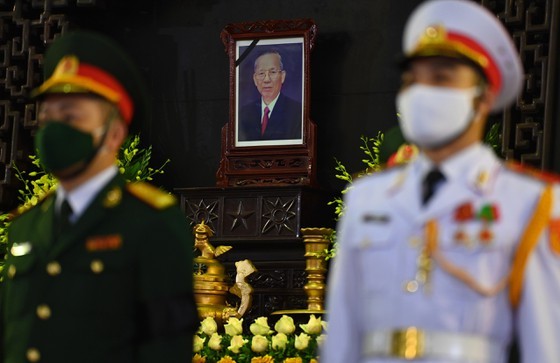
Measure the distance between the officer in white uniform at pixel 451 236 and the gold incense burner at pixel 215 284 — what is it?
10.6ft

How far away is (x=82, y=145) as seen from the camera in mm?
2828

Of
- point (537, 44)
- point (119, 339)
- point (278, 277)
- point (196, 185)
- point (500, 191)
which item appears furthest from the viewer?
point (196, 185)

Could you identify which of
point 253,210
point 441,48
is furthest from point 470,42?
point 253,210

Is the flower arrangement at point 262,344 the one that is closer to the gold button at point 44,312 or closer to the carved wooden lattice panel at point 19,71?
the carved wooden lattice panel at point 19,71

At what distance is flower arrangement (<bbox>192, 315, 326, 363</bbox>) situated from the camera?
16.8 feet

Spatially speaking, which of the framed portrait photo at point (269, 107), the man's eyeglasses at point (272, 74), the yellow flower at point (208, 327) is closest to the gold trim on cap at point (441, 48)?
the yellow flower at point (208, 327)

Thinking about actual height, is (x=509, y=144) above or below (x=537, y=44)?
below

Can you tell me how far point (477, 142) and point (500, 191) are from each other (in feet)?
0.35

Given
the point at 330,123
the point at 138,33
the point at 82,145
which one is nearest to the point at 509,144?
the point at 330,123

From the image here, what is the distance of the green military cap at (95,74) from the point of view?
9.58 ft

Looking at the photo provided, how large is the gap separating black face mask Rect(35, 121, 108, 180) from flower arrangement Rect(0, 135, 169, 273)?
3610 millimetres

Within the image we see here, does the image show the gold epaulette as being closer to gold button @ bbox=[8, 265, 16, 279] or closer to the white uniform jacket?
gold button @ bbox=[8, 265, 16, 279]

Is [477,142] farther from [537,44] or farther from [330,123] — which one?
[330,123]

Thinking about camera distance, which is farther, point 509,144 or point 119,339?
point 509,144
